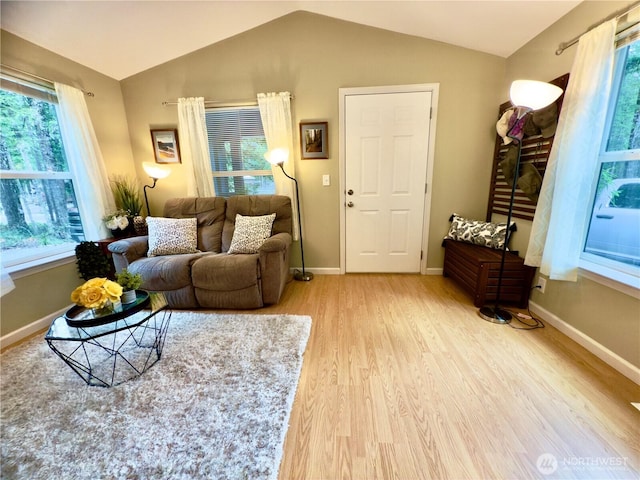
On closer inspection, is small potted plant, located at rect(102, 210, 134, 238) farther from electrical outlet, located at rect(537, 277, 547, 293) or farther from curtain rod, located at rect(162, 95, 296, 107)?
electrical outlet, located at rect(537, 277, 547, 293)

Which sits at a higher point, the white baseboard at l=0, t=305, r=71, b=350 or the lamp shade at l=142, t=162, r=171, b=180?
the lamp shade at l=142, t=162, r=171, b=180

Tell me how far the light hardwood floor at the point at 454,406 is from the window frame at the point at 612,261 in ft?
1.66

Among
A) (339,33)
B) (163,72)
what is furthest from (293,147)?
(163,72)

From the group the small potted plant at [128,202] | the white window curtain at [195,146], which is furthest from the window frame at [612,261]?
the small potted plant at [128,202]

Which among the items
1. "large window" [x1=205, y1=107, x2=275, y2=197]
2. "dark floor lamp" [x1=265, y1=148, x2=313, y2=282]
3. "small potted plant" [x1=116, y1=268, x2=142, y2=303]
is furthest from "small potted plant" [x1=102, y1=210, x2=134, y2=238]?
"dark floor lamp" [x1=265, y1=148, x2=313, y2=282]

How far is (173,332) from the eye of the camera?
6.57 feet

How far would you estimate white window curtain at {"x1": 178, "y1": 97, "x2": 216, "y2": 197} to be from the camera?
111 inches

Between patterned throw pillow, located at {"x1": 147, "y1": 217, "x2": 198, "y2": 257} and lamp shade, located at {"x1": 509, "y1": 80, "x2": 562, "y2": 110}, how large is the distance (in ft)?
9.78

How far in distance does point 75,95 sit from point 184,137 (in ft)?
3.04

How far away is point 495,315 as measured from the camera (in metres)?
2.10

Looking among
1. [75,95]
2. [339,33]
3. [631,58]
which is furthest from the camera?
[339,33]

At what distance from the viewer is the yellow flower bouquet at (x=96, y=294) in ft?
4.54

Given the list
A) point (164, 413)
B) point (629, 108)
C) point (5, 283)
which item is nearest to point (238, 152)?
point (5, 283)

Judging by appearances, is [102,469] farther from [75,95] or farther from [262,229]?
[75,95]
